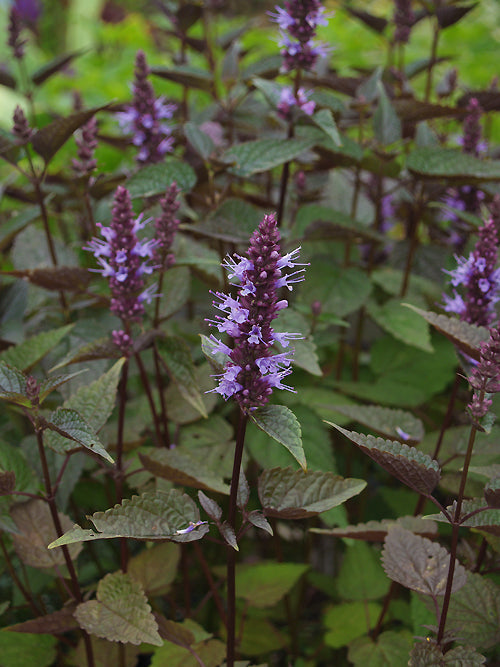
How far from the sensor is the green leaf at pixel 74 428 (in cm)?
98

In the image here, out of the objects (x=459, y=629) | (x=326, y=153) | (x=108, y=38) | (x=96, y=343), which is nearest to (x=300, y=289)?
(x=326, y=153)

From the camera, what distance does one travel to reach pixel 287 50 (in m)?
1.67

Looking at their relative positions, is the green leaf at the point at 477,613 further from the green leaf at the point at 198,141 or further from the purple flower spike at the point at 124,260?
the green leaf at the point at 198,141

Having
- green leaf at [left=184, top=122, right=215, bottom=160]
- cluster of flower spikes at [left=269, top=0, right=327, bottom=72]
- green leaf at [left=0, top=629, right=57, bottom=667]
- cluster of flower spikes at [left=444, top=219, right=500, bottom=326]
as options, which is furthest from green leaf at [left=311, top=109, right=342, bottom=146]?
green leaf at [left=0, top=629, right=57, bottom=667]

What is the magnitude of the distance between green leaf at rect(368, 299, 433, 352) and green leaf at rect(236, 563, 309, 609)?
2.29ft

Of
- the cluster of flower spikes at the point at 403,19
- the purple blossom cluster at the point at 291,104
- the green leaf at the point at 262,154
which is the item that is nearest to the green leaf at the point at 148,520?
the green leaf at the point at 262,154

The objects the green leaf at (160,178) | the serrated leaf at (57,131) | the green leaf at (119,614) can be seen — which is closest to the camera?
the green leaf at (119,614)

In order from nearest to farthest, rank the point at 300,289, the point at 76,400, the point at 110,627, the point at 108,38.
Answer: the point at 110,627, the point at 76,400, the point at 300,289, the point at 108,38

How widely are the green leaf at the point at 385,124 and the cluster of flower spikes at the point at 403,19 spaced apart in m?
0.68

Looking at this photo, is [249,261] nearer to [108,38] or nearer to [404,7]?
[404,7]

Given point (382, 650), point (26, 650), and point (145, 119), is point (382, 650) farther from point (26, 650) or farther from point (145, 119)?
point (145, 119)

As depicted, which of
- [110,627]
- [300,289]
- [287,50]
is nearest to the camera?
[110,627]

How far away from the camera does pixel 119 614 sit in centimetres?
117

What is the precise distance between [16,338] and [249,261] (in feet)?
3.41
